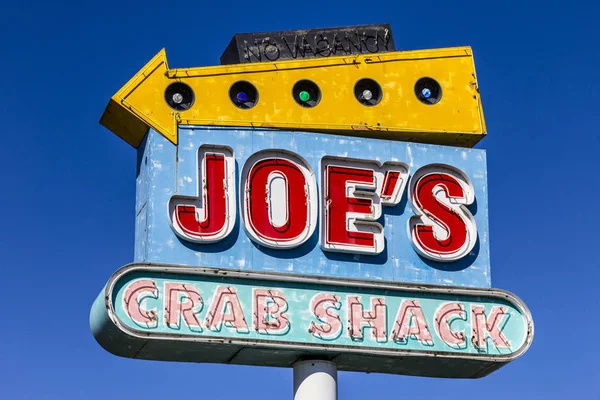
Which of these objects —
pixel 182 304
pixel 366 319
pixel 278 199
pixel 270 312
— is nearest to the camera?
pixel 182 304

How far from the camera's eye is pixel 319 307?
1013 inches

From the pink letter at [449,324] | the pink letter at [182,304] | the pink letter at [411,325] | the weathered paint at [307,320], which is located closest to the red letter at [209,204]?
the weathered paint at [307,320]

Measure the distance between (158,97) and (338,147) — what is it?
11.3ft

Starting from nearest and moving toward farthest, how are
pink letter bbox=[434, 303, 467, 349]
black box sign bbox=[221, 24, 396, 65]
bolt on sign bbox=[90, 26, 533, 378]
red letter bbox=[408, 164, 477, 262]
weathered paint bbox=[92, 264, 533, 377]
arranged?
weathered paint bbox=[92, 264, 533, 377]
bolt on sign bbox=[90, 26, 533, 378]
pink letter bbox=[434, 303, 467, 349]
red letter bbox=[408, 164, 477, 262]
black box sign bbox=[221, 24, 396, 65]

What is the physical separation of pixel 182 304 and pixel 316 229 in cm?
300

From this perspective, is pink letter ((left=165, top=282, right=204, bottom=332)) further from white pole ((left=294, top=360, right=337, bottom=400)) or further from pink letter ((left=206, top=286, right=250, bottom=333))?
white pole ((left=294, top=360, right=337, bottom=400))

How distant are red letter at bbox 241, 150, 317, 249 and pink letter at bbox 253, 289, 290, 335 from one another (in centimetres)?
96

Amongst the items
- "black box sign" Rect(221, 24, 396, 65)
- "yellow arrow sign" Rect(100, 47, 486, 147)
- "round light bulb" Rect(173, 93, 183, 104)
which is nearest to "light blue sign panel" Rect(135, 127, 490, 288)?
"yellow arrow sign" Rect(100, 47, 486, 147)

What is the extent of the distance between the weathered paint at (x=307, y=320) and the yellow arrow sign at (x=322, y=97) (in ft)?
9.59

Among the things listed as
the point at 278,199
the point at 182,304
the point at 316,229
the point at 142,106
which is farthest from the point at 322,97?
the point at 182,304

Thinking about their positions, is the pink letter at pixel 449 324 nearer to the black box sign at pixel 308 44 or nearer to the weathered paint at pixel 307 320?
the weathered paint at pixel 307 320

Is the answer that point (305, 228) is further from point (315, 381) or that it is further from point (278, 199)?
point (315, 381)

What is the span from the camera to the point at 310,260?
26.2 m

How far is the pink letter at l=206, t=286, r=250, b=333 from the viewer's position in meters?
25.0
